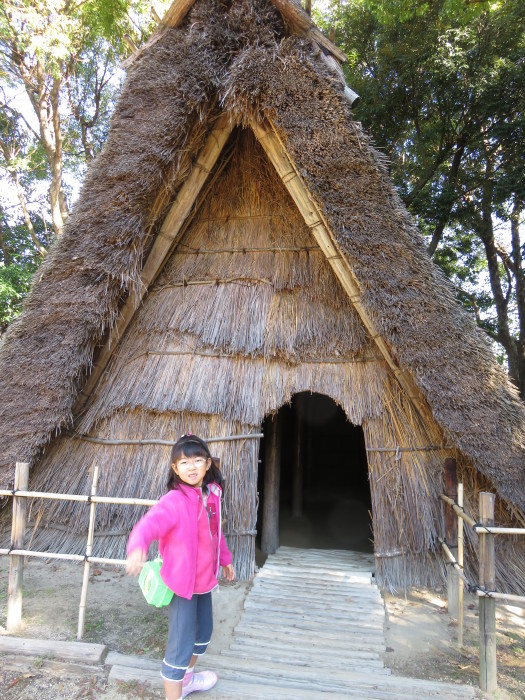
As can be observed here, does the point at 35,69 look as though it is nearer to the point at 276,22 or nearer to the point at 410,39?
the point at 276,22

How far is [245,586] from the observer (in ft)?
13.1

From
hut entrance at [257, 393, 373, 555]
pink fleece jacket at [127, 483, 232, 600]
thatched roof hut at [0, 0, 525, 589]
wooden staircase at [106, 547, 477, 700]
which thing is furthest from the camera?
hut entrance at [257, 393, 373, 555]

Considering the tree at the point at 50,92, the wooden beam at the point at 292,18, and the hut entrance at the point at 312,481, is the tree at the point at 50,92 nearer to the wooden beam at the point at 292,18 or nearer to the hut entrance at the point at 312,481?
the wooden beam at the point at 292,18

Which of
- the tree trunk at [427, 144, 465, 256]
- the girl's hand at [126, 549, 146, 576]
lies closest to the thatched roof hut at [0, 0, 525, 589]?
the girl's hand at [126, 549, 146, 576]

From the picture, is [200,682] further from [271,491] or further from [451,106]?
[451,106]

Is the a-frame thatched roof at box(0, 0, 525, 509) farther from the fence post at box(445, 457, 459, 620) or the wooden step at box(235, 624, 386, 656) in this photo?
the wooden step at box(235, 624, 386, 656)

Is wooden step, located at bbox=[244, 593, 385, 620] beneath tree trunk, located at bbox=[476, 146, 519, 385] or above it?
beneath

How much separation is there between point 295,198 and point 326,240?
53cm

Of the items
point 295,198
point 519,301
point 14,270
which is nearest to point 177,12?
point 295,198

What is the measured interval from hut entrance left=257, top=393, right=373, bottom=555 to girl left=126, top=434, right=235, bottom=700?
9.10 feet

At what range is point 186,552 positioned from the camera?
7.29 feet

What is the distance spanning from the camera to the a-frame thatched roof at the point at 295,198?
3545 mm

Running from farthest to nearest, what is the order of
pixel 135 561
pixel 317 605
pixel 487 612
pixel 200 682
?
1. pixel 317 605
2. pixel 487 612
3. pixel 200 682
4. pixel 135 561

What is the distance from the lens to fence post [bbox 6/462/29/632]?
314 centimetres
